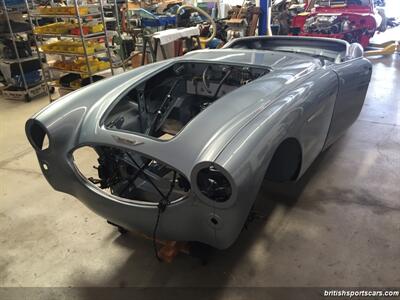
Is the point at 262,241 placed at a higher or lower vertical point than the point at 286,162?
lower

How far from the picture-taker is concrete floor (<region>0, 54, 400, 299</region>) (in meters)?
1.75

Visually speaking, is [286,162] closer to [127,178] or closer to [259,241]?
[259,241]

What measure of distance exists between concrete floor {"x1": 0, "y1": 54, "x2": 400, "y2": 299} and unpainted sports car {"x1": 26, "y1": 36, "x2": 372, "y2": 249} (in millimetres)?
357

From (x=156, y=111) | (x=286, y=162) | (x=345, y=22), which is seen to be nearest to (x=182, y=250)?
(x=286, y=162)

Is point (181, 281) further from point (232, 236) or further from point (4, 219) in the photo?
point (4, 219)

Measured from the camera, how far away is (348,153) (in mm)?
2957

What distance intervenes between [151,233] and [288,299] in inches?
29.2

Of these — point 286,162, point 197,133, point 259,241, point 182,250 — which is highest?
point 197,133

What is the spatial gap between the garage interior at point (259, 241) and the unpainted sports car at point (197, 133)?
14.2 inches

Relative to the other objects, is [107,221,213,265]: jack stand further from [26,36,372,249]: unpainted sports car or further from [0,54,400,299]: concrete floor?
[26,36,372,249]: unpainted sports car

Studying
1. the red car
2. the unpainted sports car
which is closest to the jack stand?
the unpainted sports car

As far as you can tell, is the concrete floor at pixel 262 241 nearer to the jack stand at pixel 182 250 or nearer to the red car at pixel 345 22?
the jack stand at pixel 182 250

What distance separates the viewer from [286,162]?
6.55 ft

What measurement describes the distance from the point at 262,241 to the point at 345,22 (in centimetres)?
643
